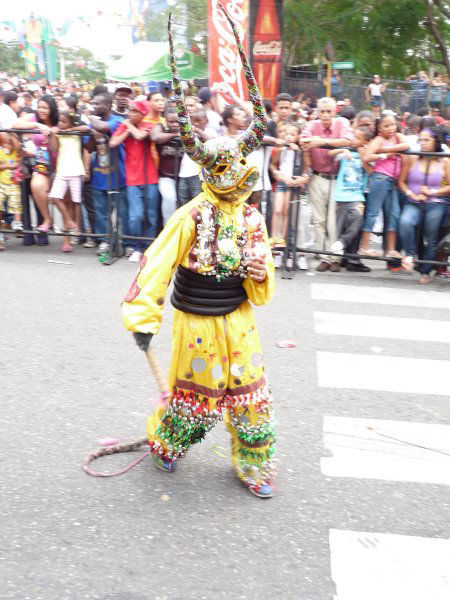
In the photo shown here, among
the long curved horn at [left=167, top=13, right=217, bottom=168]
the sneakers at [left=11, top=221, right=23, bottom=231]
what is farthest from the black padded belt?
the sneakers at [left=11, top=221, right=23, bottom=231]

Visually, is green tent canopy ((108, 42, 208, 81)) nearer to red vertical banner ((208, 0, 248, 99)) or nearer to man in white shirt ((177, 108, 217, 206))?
red vertical banner ((208, 0, 248, 99))

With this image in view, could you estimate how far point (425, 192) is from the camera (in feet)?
27.4

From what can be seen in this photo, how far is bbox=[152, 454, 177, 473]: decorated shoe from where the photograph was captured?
3.98 meters

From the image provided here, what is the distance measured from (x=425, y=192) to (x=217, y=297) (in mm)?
5479

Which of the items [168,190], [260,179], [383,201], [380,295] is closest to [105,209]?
[168,190]

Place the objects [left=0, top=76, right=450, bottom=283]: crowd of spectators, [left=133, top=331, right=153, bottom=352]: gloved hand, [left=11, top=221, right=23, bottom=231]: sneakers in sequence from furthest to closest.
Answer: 1. [left=11, top=221, right=23, bottom=231]: sneakers
2. [left=0, top=76, right=450, bottom=283]: crowd of spectators
3. [left=133, top=331, right=153, bottom=352]: gloved hand

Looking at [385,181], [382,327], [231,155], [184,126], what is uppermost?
[184,126]

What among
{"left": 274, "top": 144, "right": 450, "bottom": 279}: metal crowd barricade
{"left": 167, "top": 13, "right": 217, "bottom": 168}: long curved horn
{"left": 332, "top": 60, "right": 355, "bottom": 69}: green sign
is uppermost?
{"left": 167, "top": 13, "right": 217, "bottom": 168}: long curved horn

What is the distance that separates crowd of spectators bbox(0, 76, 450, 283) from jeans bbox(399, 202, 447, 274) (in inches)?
0.5

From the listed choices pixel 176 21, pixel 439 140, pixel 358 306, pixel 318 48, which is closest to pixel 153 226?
pixel 358 306

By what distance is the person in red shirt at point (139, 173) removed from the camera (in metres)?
8.55

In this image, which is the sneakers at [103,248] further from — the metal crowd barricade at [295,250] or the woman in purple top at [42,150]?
the metal crowd barricade at [295,250]

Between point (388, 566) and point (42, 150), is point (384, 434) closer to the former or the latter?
point (388, 566)

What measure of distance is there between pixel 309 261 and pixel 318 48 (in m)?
11.2
